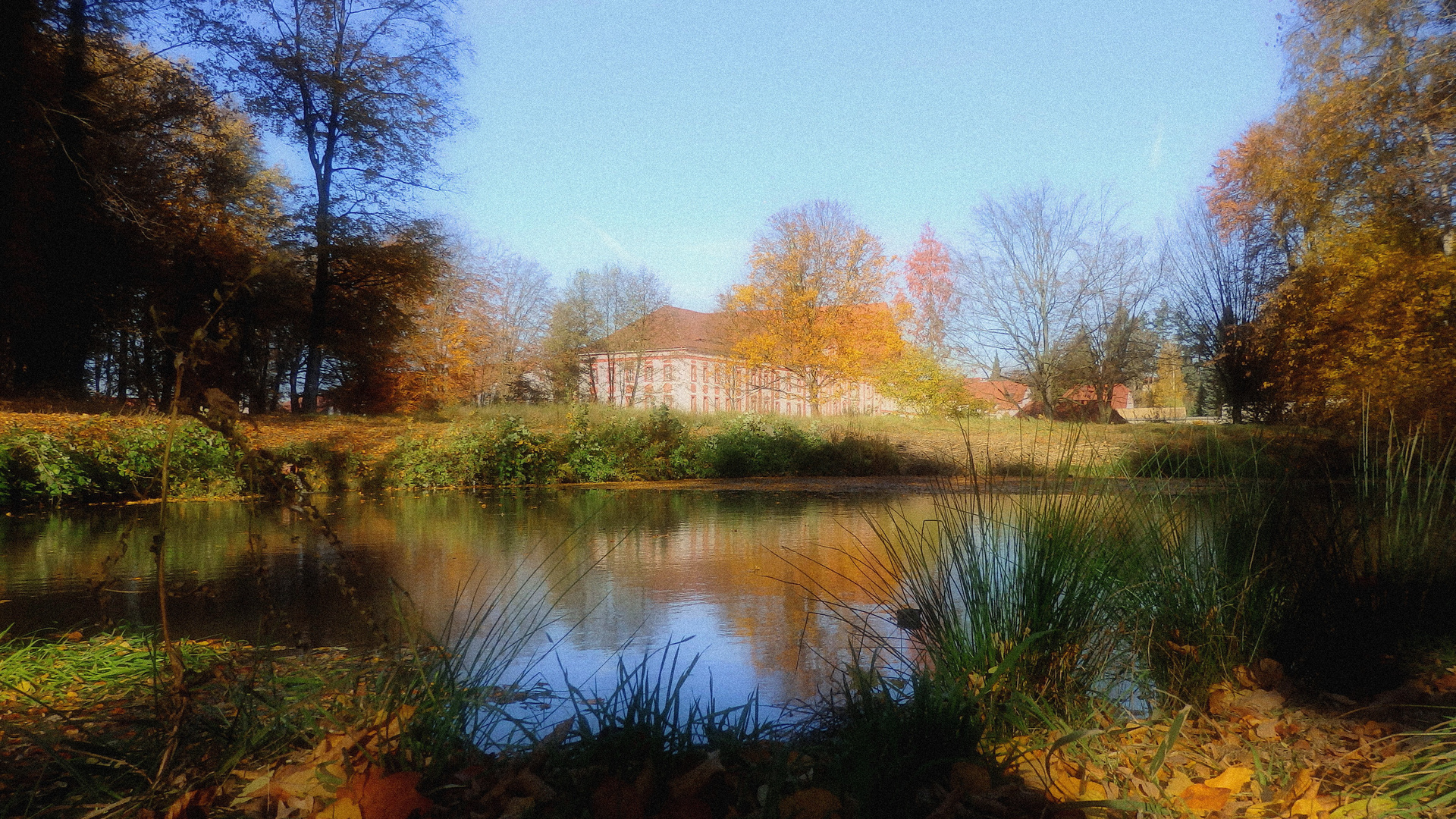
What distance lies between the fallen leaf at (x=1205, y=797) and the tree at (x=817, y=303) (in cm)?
2870

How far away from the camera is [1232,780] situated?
2.02m

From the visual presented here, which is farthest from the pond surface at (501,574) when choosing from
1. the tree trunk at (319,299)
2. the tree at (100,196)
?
the tree trunk at (319,299)

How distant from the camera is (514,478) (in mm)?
13008

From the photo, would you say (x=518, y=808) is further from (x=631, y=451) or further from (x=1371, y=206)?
(x=1371, y=206)

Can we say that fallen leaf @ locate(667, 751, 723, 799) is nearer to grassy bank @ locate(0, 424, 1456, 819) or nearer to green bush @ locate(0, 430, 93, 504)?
grassy bank @ locate(0, 424, 1456, 819)

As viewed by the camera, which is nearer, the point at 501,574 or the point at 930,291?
the point at 501,574

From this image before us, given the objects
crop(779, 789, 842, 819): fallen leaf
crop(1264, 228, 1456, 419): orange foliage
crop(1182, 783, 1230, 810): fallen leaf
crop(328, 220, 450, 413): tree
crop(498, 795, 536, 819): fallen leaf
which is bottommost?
crop(1182, 783, 1230, 810): fallen leaf

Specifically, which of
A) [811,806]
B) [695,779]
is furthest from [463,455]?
[811,806]

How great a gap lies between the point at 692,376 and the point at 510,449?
29298 millimetres

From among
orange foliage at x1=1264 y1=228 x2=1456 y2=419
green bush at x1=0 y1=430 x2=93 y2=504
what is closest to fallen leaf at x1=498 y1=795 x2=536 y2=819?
green bush at x1=0 y1=430 x2=93 y2=504

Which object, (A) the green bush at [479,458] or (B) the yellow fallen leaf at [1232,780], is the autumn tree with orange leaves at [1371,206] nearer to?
(B) the yellow fallen leaf at [1232,780]

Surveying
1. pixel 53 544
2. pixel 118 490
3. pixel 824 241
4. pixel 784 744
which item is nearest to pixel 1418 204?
pixel 784 744

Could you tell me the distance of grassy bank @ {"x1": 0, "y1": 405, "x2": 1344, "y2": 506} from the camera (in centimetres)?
884

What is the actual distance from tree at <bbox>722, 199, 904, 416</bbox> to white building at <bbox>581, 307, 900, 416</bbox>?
1208mm
